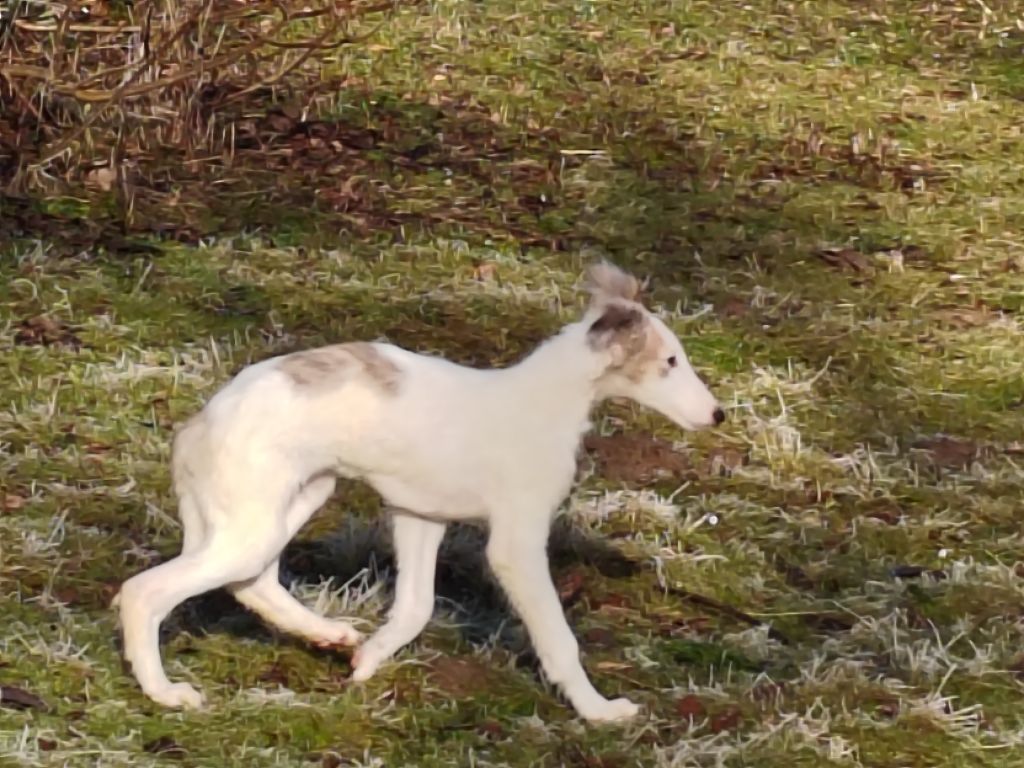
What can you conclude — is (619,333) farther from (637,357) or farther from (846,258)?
(846,258)

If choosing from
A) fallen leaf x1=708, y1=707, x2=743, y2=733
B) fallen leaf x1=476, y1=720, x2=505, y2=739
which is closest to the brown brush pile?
fallen leaf x1=476, y1=720, x2=505, y2=739

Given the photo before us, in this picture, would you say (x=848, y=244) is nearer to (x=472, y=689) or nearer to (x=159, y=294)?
(x=159, y=294)

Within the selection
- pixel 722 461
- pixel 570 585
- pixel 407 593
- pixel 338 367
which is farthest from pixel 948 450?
pixel 338 367

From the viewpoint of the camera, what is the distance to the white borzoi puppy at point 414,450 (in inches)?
164

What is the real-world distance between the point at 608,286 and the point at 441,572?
1205 mm

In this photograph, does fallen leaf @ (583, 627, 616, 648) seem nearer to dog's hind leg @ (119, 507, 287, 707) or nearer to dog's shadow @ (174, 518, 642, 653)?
dog's shadow @ (174, 518, 642, 653)

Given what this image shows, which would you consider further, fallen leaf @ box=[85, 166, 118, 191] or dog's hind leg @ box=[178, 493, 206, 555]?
fallen leaf @ box=[85, 166, 118, 191]

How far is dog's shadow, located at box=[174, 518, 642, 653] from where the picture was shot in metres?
4.84

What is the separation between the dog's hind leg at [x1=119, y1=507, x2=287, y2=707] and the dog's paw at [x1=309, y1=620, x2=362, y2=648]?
431 millimetres

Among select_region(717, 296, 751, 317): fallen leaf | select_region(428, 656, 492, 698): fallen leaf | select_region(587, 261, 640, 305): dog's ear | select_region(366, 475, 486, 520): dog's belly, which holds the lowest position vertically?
select_region(717, 296, 751, 317): fallen leaf

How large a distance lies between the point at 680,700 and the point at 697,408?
76cm

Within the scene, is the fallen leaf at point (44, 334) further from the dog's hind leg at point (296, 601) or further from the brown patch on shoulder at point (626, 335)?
the brown patch on shoulder at point (626, 335)

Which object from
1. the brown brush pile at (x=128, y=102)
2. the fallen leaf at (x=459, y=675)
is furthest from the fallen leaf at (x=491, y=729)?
the brown brush pile at (x=128, y=102)

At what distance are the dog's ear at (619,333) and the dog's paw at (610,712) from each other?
33.0 inches
